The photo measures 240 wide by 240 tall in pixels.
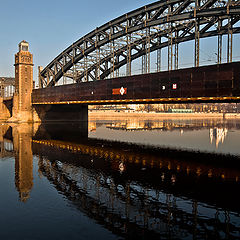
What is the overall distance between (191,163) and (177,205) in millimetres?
12338

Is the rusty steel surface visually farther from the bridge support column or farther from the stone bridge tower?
the stone bridge tower

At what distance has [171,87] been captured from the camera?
43188 mm

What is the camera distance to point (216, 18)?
4778 cm

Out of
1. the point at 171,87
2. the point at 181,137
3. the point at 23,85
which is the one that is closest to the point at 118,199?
the point at 171,87

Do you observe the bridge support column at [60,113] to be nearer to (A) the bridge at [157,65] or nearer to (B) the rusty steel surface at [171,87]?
(A) the bridge at [157,65]

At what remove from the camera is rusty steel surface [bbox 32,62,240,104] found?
119 feet

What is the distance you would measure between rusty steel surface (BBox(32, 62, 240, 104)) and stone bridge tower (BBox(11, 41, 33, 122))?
25.5 metres

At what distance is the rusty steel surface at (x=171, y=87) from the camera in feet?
119

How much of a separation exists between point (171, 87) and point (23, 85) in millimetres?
56534

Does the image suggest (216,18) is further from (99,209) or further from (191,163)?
(99,209)

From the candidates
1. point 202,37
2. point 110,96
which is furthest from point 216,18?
point 110,96

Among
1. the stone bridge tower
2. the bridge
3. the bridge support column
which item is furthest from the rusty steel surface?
the stone bridge tower

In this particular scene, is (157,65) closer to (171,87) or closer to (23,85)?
(171,87)

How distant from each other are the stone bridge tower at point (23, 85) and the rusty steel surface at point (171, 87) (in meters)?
25.5
